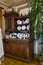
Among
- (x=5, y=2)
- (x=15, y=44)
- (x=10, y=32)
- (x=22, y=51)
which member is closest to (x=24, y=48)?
(x=22, y=51)

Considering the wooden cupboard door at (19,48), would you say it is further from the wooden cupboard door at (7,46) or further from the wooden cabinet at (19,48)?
the wooden cupboard door at (7,46)

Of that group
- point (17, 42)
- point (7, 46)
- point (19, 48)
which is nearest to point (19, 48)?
point (19, 48)

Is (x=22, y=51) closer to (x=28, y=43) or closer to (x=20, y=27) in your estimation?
(x=28, y=43)

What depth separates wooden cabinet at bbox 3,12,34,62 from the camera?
3588mm

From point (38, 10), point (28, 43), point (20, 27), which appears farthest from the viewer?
point (20, 27)

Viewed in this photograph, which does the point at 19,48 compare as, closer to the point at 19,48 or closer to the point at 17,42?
the point at 19,48

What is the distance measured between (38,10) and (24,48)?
1.75 metres

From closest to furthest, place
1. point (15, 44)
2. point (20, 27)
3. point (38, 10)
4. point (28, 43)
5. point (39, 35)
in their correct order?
1. point (38, 10)
2. point (39, 35)
3. point (28, 43)
4. point (15, 44)
5. point (20, 27)

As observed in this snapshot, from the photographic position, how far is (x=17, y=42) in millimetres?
3748

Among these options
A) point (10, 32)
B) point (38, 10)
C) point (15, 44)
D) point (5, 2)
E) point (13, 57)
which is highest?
point (5, 2)

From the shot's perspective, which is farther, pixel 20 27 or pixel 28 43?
pixel 20 27

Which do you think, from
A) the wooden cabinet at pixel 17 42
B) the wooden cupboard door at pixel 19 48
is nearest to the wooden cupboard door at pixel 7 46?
the wooden cabinet at pixel 17 42

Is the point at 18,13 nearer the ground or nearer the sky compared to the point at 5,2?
nearer the ground

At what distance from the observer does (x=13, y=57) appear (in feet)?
12.8
